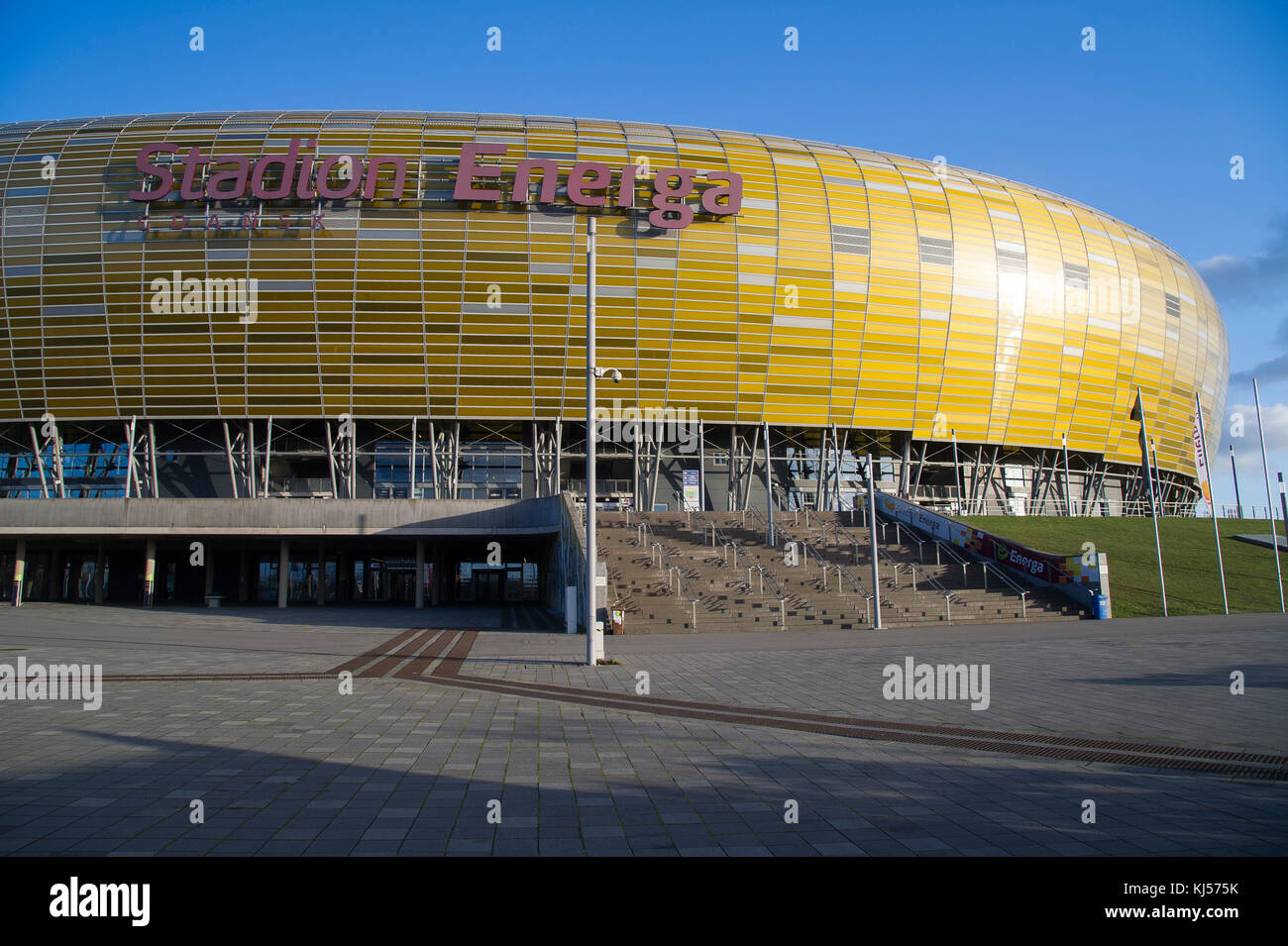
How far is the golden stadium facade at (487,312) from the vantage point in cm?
4522

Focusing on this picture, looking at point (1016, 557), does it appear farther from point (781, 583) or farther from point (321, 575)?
point (321, 575)

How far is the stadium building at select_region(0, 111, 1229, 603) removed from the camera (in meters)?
45.1

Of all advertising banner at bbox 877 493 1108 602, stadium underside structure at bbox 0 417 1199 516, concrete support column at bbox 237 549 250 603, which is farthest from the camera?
stadium underside structure at bbox 0 417 1199 516

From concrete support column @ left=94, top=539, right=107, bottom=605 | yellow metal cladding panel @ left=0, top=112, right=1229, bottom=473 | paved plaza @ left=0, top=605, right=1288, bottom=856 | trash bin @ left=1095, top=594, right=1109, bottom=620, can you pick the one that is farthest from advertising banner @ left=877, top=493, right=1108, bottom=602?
concrete support column @ left=94, top=539, right=107, bottom=605

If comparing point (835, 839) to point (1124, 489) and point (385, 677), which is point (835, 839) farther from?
point (1124, 489)

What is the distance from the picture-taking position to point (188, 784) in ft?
22.2

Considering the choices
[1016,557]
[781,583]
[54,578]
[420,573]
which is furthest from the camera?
[54,578]

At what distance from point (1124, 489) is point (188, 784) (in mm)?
71436

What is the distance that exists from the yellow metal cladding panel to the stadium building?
7.3 inches

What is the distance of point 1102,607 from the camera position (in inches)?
1059

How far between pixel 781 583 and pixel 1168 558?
2002 cm

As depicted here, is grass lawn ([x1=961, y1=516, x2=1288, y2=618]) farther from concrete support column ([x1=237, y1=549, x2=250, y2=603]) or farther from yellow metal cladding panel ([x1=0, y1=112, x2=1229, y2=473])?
concrete support column ([x1=237, y1=549, x2=250, y2=603])

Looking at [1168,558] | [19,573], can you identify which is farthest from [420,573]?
[1168,558]
